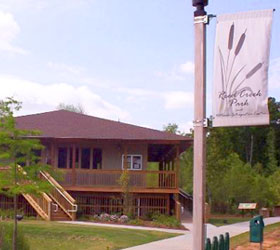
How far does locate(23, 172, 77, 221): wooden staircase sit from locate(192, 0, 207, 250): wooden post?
18.4 metres

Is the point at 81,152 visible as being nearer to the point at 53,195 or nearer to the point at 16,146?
the point at 53,195

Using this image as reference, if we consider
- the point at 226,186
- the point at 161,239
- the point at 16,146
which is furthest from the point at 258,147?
the point at 16,146

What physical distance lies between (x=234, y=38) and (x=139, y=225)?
61.6ft

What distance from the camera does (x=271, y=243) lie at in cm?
1780

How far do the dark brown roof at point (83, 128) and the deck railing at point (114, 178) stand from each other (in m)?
1.73

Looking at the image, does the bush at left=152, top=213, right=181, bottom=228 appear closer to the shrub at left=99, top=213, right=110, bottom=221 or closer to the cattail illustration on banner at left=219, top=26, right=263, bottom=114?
the shrub at left=99, top=213, right=110, bottom=221

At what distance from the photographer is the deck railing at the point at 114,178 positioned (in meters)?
28.6

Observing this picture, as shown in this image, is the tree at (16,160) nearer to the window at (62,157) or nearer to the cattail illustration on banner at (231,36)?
the cattail illustration on banner at (231,36)

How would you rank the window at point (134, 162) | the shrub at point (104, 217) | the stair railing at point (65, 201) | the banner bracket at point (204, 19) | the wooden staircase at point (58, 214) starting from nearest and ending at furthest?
the banner bracket at point (204, 19) < the wooden staircase at point (58, 214) < the stair railing at point (65, 201) < the shrub at point (104, 217) < the window at point (134, 162)

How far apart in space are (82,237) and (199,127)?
12.6m

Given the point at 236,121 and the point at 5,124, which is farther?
the point at 5,124

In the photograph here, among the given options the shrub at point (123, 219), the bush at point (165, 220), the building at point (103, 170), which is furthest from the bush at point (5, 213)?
the bush at point (165, 220)

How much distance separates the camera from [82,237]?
63.4ft

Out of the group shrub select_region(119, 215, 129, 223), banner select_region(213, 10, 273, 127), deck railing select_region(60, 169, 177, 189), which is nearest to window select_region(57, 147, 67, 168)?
deck railing select_region(60, 169, 177, 189)
